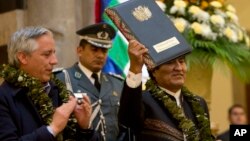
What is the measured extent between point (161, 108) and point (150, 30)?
1.22 ft

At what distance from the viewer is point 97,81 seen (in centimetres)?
471

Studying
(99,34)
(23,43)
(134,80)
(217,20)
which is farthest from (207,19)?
(23,43)

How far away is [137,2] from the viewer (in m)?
4.02

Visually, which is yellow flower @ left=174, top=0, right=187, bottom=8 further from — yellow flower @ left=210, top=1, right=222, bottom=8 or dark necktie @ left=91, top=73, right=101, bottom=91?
dark necktie @ left=91, top=73, right=101, bottom=91

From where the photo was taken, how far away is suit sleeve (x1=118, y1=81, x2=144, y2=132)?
376cm

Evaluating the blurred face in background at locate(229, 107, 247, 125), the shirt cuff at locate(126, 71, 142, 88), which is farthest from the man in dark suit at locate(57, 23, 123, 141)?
the blurred face in background at locate(229, 107, 247, 125)

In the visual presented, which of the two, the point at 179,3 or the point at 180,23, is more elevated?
the point at 179,3

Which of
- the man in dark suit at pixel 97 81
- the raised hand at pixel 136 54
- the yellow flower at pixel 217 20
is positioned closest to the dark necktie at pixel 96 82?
the man in dark suit at pixel 97 81

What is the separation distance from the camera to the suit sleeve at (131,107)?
3762 millimetres

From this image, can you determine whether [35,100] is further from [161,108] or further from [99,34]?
[99,34]

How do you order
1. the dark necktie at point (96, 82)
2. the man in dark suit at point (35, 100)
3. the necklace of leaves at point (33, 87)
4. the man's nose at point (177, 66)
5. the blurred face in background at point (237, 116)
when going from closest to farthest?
the man in dark suit at point (35, 100) < the necklace of leaves at point (33, 87) < the man's nose at point (177, 66) < the dark necktie at point (96, 82) < the blurred face in background at point (237, 116)

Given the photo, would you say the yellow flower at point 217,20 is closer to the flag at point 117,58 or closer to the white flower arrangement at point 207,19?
the white flower arrangement at point 207,19

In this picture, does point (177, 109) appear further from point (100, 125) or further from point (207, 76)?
point (207, 76)

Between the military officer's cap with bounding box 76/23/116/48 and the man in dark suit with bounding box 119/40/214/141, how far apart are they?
0.74 metres
